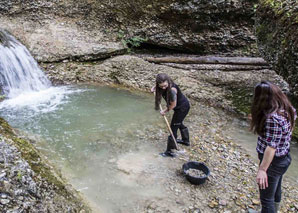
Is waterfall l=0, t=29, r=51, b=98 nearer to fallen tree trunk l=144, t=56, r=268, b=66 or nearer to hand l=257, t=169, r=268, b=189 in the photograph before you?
fallen tree trunk l=144, t=56, r=268, b=66

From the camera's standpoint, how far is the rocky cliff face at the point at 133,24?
374 inches

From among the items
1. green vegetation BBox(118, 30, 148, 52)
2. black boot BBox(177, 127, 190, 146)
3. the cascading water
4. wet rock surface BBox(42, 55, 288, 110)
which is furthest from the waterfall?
black boot BBox(177, 127, 190, 146)

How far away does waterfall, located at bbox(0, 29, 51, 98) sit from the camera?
752cm

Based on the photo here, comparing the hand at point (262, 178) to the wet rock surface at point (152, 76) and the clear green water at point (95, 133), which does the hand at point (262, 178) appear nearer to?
Result: the clear green water at point (95, 133)

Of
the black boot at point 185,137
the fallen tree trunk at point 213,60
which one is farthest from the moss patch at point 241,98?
the black boot at point 185,137

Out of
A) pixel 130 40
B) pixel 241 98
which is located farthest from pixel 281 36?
pixel 130 40

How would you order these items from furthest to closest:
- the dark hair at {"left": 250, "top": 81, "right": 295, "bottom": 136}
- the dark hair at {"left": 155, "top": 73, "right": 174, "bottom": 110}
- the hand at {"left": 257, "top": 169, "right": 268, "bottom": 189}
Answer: the dark hair at {"left": 155, "top": 73, "right": 174, "bottom": 110} < the hand at {"left": 257, "top": 169, "right": 268, "bottom": 189} < the dark hair at {"left": 250, "top": 81, "right": 295, "bottom": 136}

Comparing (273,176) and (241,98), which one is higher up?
(273,176)

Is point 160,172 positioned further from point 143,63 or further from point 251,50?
point 251,50

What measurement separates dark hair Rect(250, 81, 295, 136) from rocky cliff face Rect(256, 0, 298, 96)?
3801 millimetres

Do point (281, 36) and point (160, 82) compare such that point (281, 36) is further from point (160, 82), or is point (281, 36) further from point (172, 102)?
point (160, 82)

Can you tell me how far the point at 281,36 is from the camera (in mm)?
5906

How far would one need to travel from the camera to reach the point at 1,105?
6.75 metres

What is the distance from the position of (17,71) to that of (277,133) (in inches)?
308
